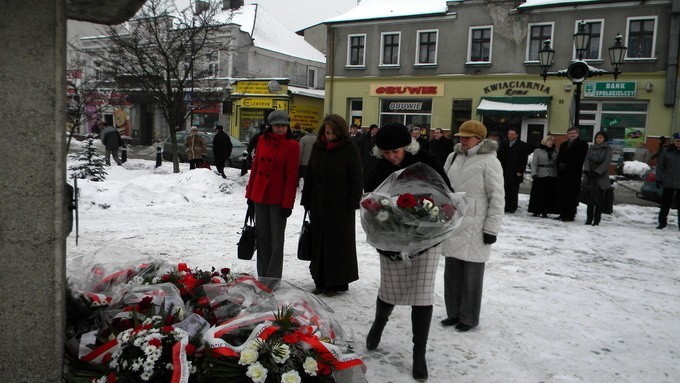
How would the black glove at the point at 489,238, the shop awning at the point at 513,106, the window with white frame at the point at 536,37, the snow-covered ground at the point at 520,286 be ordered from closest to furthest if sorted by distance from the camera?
the snow-covered ground at the point at 520,286, the black glove at the point at 489,238, the shop awning at the point at 513,106, the window with white frame at the point at 536,37

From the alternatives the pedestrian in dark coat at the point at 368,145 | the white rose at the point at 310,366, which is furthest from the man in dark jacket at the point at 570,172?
the white rose at the point at 310,366

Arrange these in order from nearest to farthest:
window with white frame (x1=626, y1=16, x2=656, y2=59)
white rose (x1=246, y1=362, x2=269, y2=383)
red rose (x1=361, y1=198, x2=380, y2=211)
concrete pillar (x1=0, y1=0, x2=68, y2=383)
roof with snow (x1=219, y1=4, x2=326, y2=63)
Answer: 1. concrete pillar (x1=0, y1=0, x2=68, y2=383)
2. white rose (x1=246, y1=362, x2=269, y2=383)
3. red rose (x1=361, y1=198, x2=380, y2=211)
4. window with white frame (x1=626, y1=16, x2=656, y2=59)
5. roof with snow (x1=219, y1=4, x2=326, y2=63)

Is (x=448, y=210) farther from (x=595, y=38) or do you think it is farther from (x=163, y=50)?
(x=595, y=38)

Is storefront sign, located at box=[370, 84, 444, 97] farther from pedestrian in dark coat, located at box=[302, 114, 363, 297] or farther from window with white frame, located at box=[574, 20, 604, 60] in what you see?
pedestrian in dark coat, located at box=[302, 114, 363, 297]

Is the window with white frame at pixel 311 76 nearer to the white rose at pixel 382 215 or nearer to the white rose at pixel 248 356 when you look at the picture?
the white rose at pixel 382 215

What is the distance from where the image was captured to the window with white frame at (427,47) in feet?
91.9

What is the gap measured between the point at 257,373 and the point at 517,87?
25.4 metres

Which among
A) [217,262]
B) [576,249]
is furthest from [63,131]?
[576,249]

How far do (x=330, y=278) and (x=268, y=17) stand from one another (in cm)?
3917

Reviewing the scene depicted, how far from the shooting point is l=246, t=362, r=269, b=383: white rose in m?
2.72

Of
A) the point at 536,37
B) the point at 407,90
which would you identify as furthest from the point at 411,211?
the point at 407,90

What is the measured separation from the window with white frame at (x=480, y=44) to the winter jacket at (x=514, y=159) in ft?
53.2

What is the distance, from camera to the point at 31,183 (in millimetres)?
→ 2584

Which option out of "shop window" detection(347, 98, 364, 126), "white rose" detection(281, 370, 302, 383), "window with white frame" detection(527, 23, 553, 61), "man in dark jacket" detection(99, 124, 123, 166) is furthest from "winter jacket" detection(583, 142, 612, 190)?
"shop window" detection(347, 98, 364, 126)
